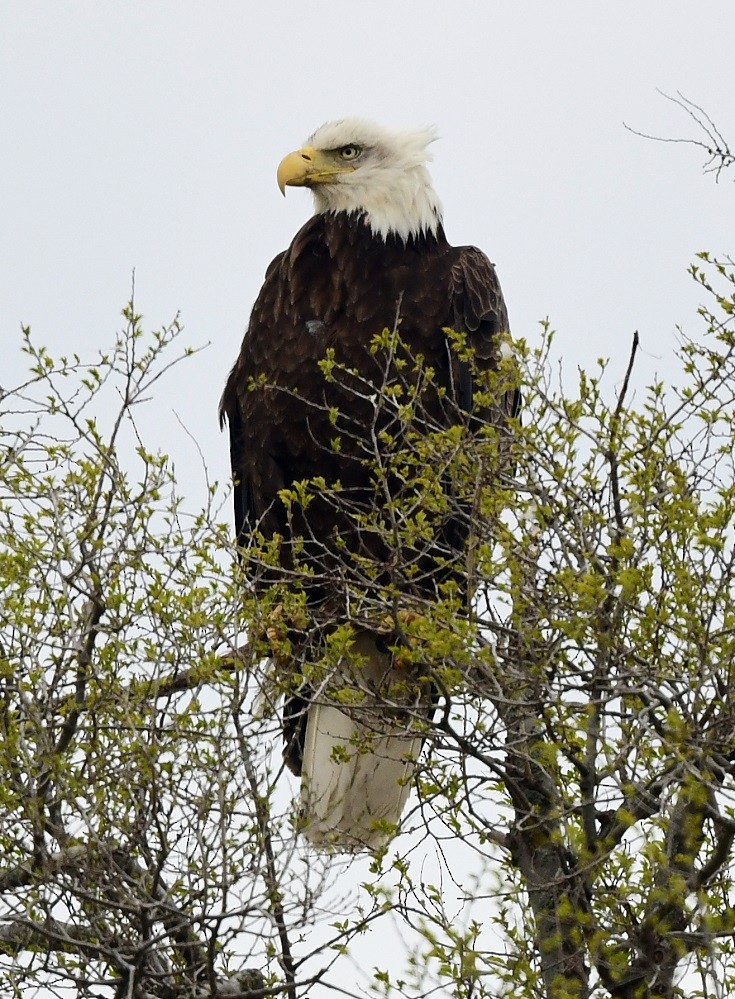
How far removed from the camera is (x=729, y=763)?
13.9 ft

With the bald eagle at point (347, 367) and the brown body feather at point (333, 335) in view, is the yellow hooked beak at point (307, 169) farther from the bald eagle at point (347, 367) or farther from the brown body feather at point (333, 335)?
the brown body feather at point (333, 335)

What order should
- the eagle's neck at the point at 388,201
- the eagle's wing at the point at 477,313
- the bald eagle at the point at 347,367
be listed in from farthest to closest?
the eagle's neck at the point at 388,201
the eagle's wing at the point at 477,313
the bald eagle at the point at 347,367

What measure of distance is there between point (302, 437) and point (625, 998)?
10.7ft

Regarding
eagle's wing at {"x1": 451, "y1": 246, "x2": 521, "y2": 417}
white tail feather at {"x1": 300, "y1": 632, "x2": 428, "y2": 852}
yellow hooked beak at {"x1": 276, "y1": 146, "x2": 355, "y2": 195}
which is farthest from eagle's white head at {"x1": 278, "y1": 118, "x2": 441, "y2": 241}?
white tail feather at {"x1": 300, "y1": 632, "x2": 428, "y2": 852}

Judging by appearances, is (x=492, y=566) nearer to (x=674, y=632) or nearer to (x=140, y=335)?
(x=674, y=632)

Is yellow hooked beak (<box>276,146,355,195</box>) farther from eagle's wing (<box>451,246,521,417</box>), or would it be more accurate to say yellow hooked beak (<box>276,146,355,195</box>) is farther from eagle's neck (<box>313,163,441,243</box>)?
eagle's wing (<box>451,246,521,417</box>)

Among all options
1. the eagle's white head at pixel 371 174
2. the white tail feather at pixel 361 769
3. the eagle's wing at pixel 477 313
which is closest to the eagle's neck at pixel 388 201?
the eagle's white head at pixel 371 174

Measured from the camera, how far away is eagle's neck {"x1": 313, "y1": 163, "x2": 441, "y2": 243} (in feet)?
24.6

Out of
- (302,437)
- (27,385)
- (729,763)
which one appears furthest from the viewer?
(302,437)

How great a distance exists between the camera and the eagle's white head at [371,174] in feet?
24.8

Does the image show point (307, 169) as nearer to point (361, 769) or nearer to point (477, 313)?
point (477, 313)

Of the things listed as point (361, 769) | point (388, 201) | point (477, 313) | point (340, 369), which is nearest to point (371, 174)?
point (388, 201)

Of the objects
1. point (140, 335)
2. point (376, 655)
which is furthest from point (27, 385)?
point (376, 655)

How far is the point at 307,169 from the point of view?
7.71 m
